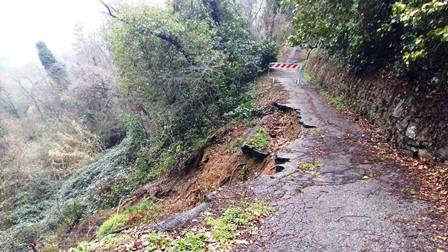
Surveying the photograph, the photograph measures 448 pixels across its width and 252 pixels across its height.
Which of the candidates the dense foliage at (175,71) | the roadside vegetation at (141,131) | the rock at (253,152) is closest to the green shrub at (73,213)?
the roadside vegetation at (141,131)

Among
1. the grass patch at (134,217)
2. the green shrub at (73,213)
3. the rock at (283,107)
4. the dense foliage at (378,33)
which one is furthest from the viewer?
the green shrub at (73,213)

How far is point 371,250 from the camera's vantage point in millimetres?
4141

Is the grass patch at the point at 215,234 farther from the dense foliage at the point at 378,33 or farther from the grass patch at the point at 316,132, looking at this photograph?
the grass patch at the point at 316,132

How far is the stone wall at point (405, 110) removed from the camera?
6207 millimetres

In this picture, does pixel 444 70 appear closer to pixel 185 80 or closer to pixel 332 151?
pixel 332 151

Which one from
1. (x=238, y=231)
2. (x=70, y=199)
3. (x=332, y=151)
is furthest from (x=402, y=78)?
(x=70, y=199)

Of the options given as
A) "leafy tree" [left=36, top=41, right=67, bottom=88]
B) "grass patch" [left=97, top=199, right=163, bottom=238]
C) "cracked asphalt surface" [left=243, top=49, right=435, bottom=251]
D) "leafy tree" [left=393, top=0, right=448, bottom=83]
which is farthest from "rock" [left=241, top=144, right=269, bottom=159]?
"leafy tree" [left=36, top=41, right=67, bottom=88]

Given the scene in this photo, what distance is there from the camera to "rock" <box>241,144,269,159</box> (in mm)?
8477

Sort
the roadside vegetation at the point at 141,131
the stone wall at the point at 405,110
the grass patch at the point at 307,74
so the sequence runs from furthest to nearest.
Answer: the grass patch at the point at 307,74 → the roadside vegetation at the point at 141,131 → the stone wall at the point at 405,110

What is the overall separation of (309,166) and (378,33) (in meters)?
3.87

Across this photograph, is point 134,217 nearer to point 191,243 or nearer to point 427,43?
point 191,243

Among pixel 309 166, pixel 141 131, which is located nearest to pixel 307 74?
pixel 141 131

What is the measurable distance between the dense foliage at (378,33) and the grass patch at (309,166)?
2512mm

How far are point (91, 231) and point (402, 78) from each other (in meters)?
9.45
